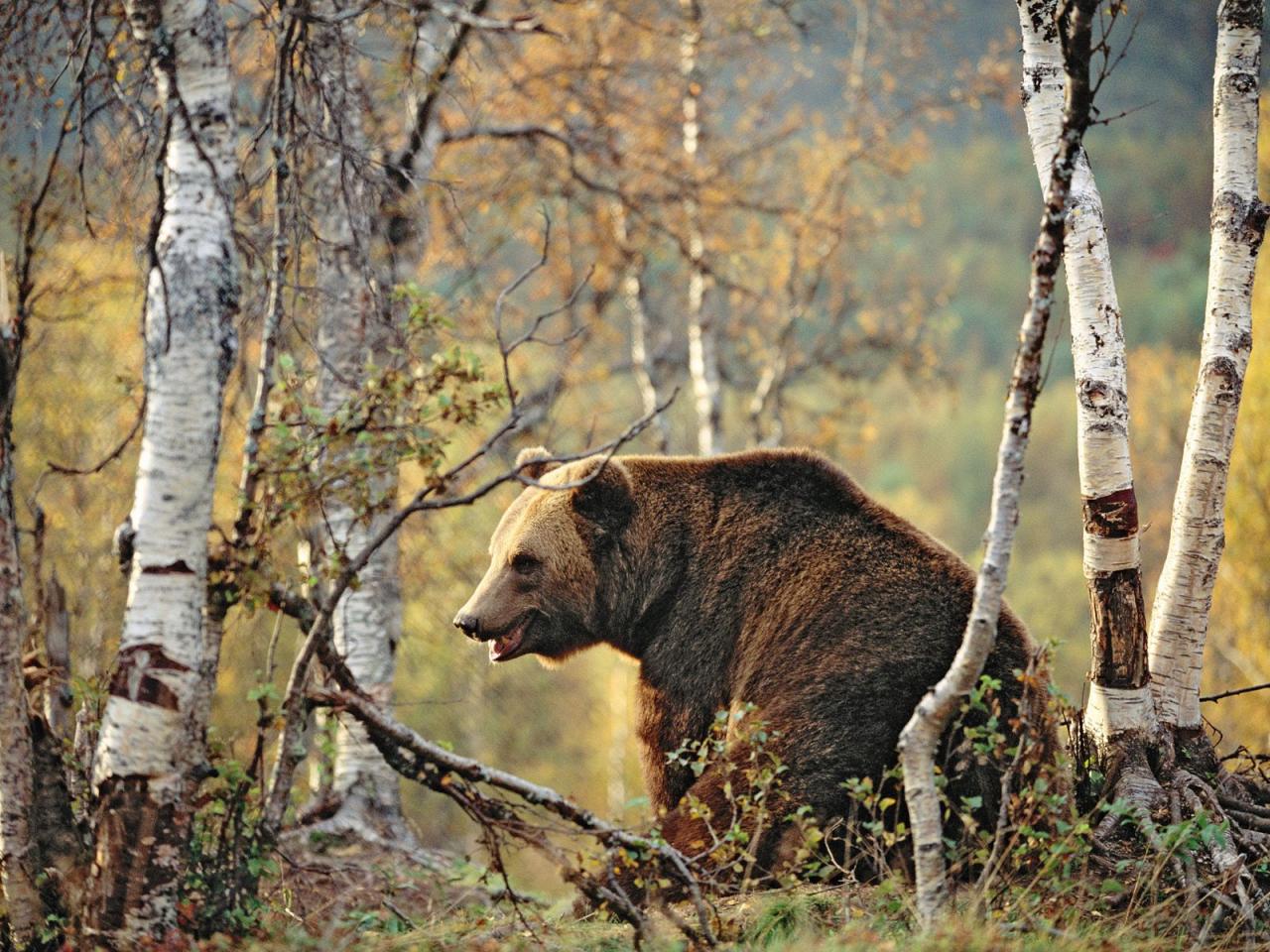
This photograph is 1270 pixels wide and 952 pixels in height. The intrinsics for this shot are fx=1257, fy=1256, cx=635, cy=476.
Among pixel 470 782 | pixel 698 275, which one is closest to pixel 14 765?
pixel 470 782

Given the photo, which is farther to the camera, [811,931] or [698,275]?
[698,275]

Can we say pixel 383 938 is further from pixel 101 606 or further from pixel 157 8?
pixel 101 606

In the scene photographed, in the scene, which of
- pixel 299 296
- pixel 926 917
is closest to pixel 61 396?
pixel 299 296

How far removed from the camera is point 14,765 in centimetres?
446

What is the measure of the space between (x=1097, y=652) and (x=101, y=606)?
16.1m

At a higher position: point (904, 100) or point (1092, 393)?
point (904, 100)

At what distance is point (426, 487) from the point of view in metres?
4.74

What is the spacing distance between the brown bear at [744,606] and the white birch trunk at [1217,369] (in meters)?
0.89

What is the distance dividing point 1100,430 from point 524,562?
2568 mm

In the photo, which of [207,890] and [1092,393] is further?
[1092,393]

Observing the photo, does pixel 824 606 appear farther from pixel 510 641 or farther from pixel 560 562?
pixel 510 641

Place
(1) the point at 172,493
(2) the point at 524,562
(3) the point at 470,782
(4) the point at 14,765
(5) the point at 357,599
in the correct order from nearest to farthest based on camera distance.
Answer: (1) the point at 172,493 → (4) the point at 14,765 → (3) the point at 470,782 → (2) the point at 524,562 → (5) the point at 357,599

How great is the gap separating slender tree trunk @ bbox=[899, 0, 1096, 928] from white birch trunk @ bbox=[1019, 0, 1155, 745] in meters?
1.51

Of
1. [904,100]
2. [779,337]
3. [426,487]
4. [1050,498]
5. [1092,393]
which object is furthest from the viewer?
[1050,498]
